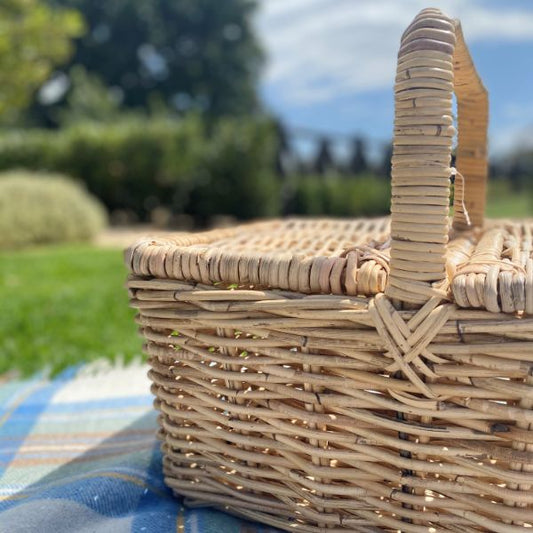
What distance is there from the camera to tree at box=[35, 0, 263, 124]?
58.2ft

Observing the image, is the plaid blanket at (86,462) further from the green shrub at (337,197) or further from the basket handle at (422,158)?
the green shrub at (337,197)

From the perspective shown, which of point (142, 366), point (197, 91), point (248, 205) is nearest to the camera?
point (142, 366)

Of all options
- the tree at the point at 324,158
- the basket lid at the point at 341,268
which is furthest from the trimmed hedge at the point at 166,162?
the basket lid at the point at 341,268

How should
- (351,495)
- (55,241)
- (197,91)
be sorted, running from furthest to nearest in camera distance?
(197,91) < (55,241) < (351,495)

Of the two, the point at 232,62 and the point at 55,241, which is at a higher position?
the point at 232,62

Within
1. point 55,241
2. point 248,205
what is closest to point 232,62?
point 248,205

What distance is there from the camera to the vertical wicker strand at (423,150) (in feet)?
1.72

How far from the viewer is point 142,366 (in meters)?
1.54

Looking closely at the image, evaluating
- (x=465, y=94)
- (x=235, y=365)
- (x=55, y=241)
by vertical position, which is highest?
(x=465, y=94)

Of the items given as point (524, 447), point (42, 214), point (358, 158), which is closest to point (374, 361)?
point (524, 447)

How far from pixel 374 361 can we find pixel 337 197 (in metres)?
7.23

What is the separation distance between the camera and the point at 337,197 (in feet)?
25.2

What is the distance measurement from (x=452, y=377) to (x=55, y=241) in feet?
18.1

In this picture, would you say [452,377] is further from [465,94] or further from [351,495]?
[465,94]
